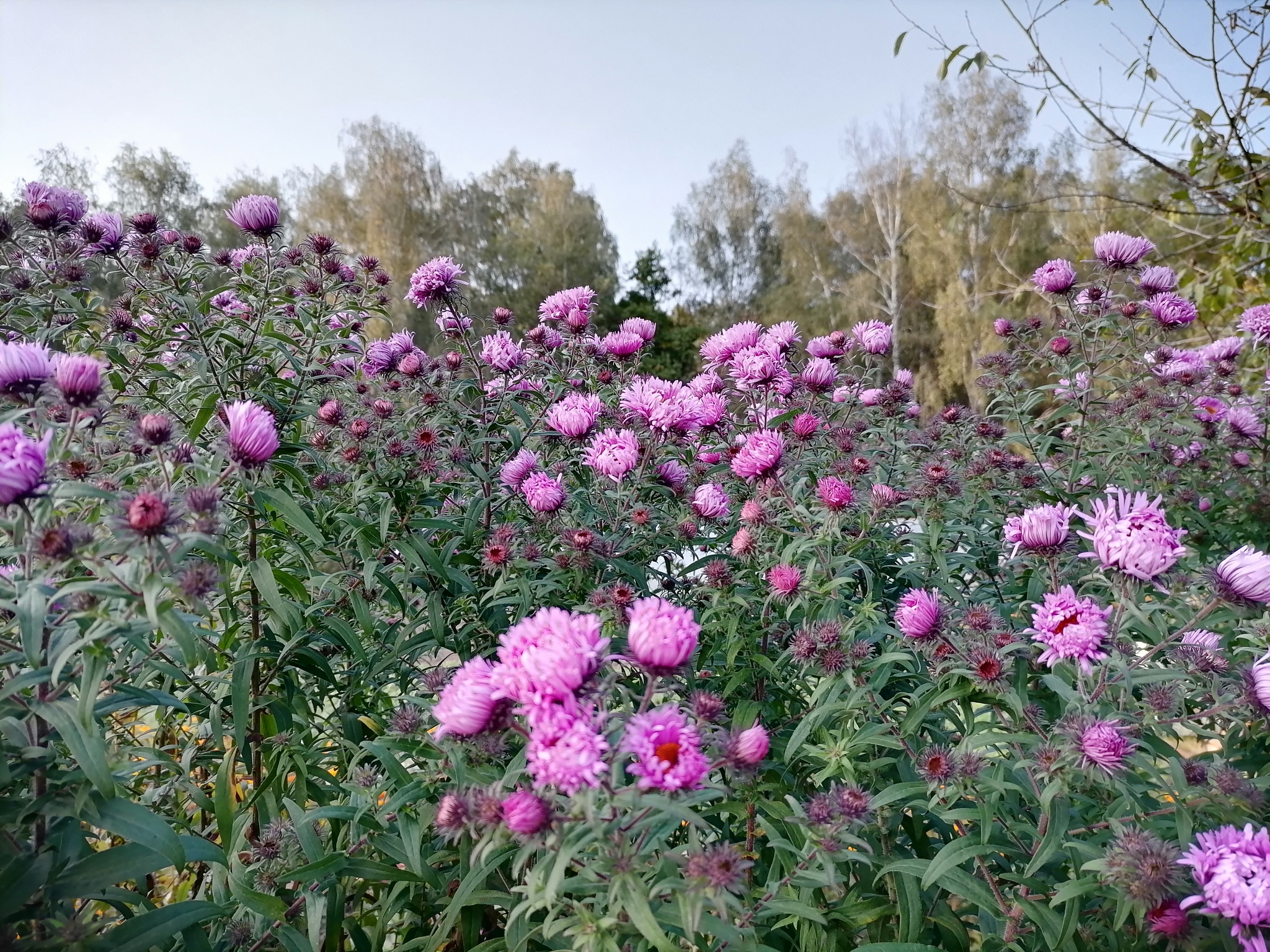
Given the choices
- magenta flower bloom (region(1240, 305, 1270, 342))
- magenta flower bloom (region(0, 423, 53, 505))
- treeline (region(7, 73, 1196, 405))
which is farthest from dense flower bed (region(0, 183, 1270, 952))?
treeline (region(7, 73, 1196, 405))

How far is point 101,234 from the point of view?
2.58 metres

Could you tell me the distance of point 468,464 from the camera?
2605 millimetres

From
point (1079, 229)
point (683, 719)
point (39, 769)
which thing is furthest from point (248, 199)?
point (1079, 229)

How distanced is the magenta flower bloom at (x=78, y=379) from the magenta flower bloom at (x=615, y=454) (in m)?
1.27

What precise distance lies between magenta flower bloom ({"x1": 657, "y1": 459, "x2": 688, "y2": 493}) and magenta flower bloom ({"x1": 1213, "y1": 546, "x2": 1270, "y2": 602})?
1520 mm

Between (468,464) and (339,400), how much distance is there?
56 cm

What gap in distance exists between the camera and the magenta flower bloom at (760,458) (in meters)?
2.18

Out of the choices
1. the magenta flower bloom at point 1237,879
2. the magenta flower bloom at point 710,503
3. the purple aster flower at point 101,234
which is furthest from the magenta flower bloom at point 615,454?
the purple aster flower at point 101,234

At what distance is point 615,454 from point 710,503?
0.32 metres

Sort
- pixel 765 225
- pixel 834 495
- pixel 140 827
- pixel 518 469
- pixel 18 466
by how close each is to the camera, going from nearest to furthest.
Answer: pixel 18 466
pixel 140 827
pixel 834 495
pixel 518 469
pixel 765 225

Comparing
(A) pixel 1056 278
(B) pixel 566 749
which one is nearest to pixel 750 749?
(B) pixel 566 749

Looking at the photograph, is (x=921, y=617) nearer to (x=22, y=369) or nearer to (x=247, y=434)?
(x=247, y=434)

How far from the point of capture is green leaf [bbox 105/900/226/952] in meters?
1.34

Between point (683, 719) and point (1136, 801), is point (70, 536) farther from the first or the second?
point (1136, 801)
